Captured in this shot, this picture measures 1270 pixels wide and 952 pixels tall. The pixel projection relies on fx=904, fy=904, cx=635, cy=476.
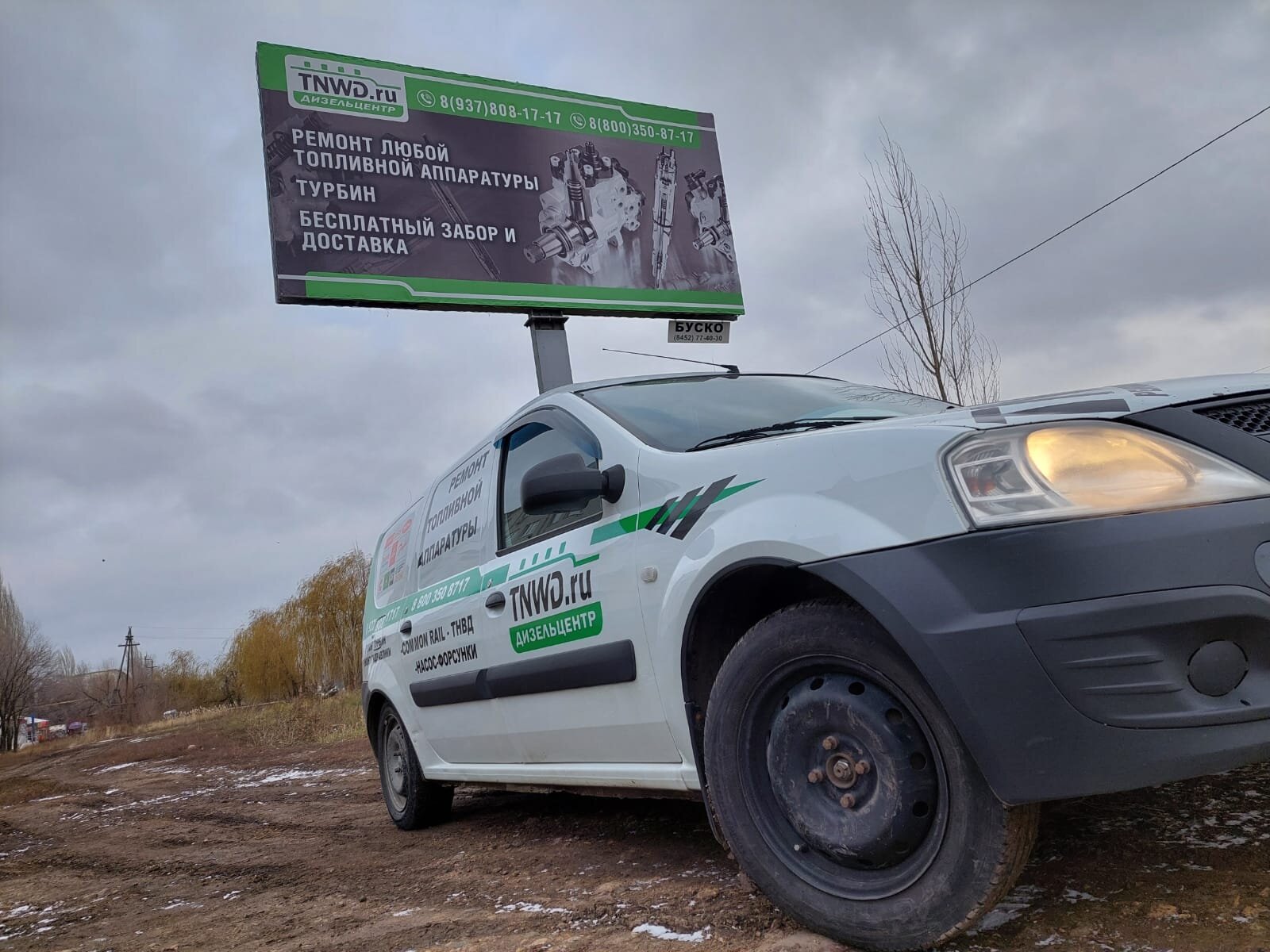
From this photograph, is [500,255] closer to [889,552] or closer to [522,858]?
[522,858]

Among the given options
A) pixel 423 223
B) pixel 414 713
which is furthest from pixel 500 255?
pixel 414 713

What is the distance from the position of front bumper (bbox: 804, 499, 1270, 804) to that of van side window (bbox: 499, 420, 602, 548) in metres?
1.42

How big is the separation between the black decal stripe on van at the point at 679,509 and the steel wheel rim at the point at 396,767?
284cm

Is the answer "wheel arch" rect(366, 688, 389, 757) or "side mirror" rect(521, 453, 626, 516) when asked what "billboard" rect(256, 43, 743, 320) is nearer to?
"wheel arch" rect(366, 688, 389, 757)

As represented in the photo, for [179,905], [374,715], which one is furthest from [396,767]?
[179,905]

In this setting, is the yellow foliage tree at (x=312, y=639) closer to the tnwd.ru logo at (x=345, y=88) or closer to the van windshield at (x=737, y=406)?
the tnwd.ru logo at (x=345, y=88)

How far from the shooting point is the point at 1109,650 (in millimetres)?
1697

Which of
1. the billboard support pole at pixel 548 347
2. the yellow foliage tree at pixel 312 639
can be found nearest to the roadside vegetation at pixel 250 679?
the yellow foliage tree at pixel 312 639

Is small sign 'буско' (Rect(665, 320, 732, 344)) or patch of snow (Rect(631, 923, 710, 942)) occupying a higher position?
small sign 'буско' (Rect(665, 320, 732, 344))

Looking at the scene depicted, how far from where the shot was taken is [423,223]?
1091cm

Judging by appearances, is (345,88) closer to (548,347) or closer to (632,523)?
(548,347)

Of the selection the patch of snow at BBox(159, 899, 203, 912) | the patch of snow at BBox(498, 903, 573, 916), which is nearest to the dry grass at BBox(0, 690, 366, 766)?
the patch of snow at BBox(159, 899, 203, 912)

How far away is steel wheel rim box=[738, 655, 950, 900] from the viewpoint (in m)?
1.91

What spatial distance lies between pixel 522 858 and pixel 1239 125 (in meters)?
11.0
